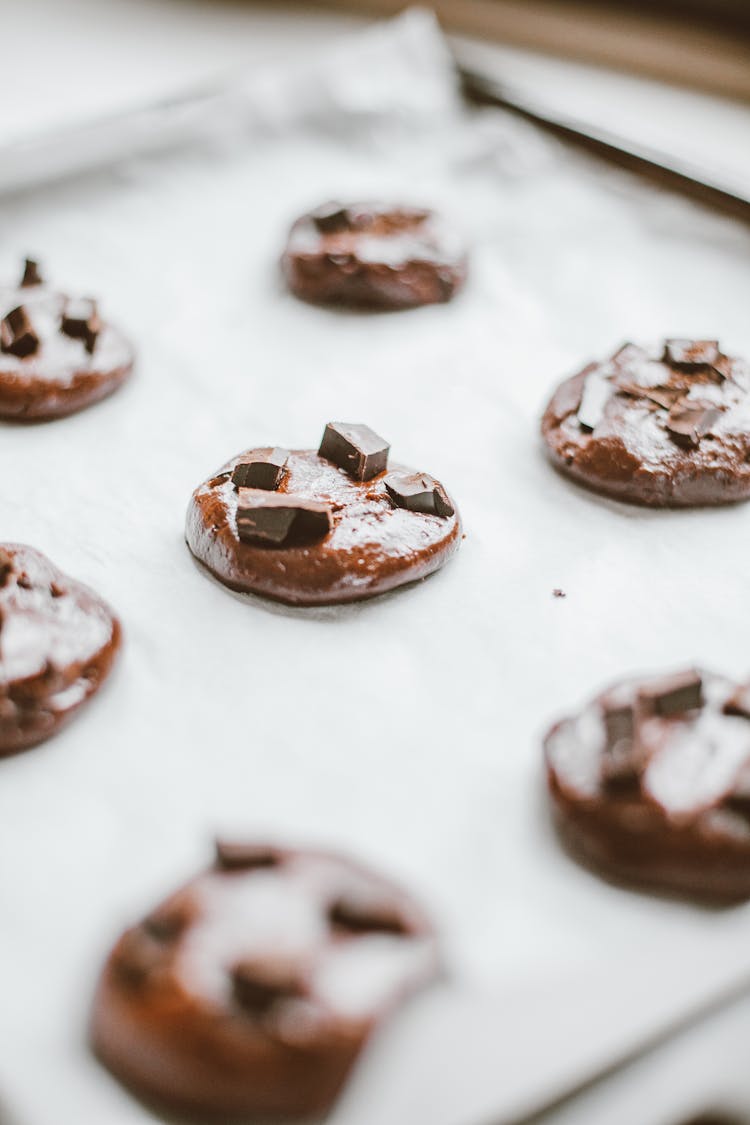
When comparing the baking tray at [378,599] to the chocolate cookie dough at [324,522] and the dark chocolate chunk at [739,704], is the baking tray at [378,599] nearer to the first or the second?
the chocolate cookie dough at [324,522]

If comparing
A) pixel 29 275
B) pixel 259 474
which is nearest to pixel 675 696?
pixel 259 474

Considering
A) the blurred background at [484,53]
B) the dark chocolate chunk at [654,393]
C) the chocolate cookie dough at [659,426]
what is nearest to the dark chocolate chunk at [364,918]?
the chocolate cookie dough at [659,426]

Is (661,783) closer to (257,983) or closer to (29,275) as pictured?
(257,983)

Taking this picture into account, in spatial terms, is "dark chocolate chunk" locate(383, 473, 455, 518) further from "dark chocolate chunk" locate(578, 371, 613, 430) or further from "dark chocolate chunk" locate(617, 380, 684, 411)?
"dark chocolate chunk" locate(617, 380, 684, 411)


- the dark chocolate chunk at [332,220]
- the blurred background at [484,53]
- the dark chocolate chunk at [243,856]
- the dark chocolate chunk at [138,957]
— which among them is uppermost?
the blurred background at [484,53]

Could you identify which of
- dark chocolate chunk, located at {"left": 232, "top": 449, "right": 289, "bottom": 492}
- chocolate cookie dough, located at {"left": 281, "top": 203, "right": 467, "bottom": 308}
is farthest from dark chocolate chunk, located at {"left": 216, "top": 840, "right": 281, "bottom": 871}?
chocolate cookie dough, located at {"left": 281, "top": 203, "right": 467, "bottom": 308}

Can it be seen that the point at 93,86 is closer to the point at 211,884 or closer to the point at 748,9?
the point at 748,9
